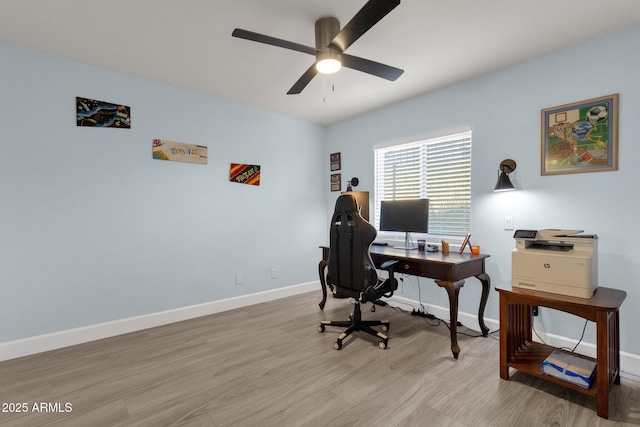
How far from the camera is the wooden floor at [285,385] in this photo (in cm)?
170

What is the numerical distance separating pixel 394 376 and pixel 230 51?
2878 millimetres

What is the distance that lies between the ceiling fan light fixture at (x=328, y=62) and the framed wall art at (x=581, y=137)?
6.11ft

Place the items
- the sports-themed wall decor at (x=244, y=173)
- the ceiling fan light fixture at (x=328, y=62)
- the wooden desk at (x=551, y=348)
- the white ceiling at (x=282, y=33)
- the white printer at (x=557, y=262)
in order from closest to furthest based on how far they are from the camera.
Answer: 1. the wooden desk at (x=551, y=348)
2. the white printer at (x=557, y=262)
3. the white ceiling at (x=282, y=33)
4. the ceiling fan light fixture at (x=328, y=62)
5. the sports-themed wall decor at (x=244, y=173)

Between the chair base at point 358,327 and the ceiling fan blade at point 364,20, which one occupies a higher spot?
the ceiling fan blade at point 364,20

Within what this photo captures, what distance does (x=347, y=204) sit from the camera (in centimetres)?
256

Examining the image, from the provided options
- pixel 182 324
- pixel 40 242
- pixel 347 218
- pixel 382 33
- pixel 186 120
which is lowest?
pixel 182 324

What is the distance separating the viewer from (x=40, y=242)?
2.51 meters

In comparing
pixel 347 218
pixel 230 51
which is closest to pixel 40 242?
pixel 230 51

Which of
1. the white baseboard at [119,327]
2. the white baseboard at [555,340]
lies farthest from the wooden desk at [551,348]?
the white baseboard at [119,327]

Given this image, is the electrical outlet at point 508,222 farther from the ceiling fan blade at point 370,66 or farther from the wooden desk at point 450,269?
the ceiling fan blade at point 370,66

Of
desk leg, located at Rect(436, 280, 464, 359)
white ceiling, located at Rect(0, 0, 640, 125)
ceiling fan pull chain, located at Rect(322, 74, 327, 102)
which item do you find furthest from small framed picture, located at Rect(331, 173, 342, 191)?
desk leg, located at Rect(436, 280, 464, 359)

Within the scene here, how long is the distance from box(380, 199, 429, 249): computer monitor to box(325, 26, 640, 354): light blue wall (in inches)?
19.5

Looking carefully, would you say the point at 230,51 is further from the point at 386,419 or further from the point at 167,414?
the point at 386,419

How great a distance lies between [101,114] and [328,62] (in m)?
2.25
